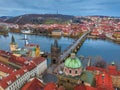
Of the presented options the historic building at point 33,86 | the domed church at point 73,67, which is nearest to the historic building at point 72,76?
the domed church at point 73,67

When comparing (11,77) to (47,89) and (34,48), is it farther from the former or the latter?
(34,48)

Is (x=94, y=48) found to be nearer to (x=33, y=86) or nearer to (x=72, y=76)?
(x=72, y=76)

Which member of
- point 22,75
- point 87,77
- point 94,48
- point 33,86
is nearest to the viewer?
point 33,86

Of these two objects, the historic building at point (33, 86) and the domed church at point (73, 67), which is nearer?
the historic building at point (33, 86)

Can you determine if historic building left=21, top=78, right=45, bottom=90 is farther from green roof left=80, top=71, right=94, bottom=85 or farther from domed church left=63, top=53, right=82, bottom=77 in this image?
green roof left=80, top=71, right=94, bottom=85

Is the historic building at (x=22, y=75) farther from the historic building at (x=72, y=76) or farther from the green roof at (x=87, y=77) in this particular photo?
the green roof at (x=87, y=77)

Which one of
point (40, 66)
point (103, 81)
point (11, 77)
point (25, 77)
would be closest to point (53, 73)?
point (40, 66)

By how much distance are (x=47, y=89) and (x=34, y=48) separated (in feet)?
48.8

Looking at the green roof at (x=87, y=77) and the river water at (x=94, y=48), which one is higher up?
the green roof at (x=87, y=77)

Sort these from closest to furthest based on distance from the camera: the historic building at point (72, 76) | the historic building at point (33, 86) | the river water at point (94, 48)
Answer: the historic building at point (33, 86) < the historic building at point (72, 76) < the river water at point (94, 48)

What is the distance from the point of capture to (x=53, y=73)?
73.1 feet

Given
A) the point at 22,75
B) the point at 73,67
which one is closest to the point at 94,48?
the point at 22,75

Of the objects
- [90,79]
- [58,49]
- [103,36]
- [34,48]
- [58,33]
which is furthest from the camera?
[58,33]

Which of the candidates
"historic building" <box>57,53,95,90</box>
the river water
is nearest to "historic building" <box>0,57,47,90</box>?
"historic building" <box>57,53,95,90</box>
